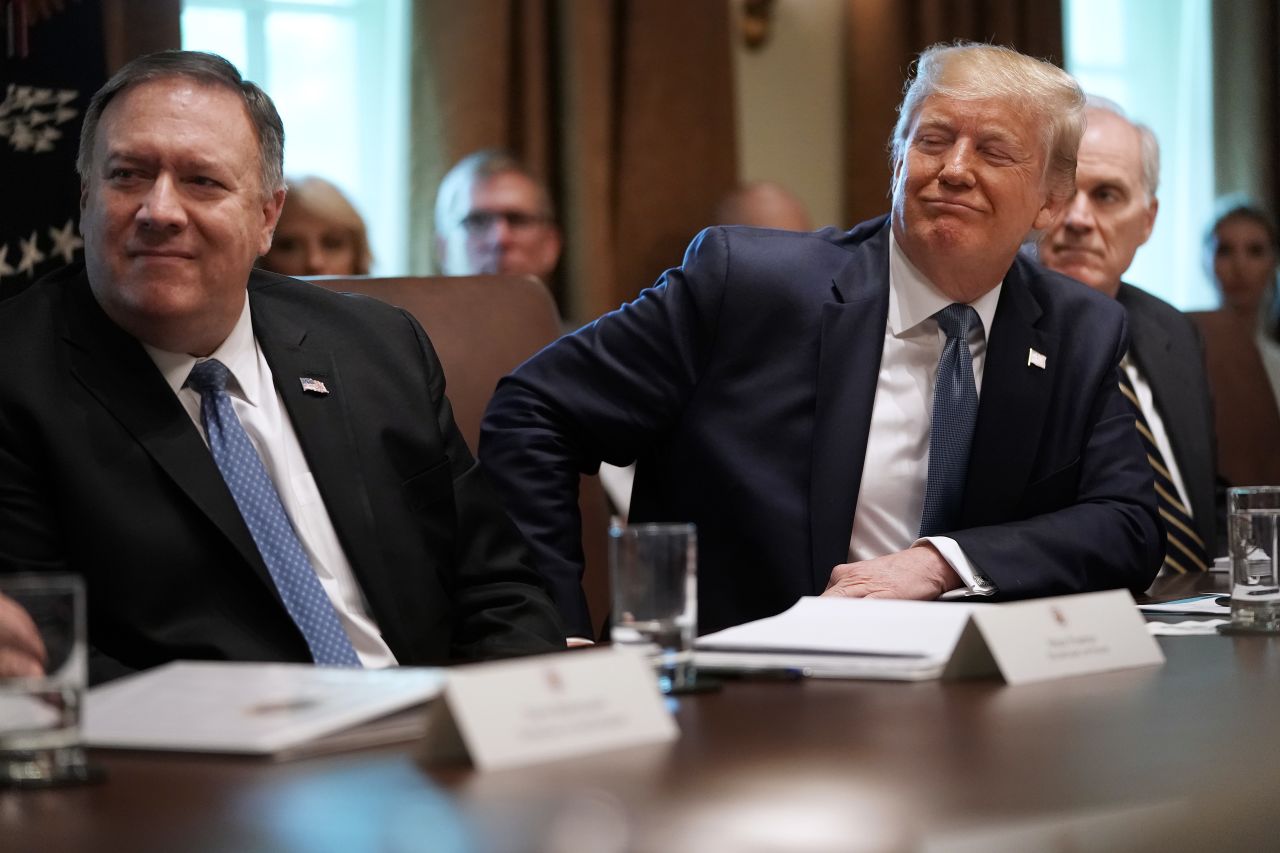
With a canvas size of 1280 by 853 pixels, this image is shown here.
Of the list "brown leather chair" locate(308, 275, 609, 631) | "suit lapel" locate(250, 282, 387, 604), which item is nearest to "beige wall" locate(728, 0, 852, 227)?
"brown leather chair" locate(308, 275, 609, 631)

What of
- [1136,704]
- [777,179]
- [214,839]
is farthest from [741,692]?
[777,179]

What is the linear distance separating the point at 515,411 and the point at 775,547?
0.42 metres

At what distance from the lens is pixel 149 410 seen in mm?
1836

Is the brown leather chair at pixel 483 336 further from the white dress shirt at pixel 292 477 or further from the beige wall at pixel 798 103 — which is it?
the beige wall at pixel 798 103

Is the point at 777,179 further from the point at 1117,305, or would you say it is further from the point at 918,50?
the point at 1117,305

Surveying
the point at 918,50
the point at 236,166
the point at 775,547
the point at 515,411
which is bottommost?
the point at 775,547

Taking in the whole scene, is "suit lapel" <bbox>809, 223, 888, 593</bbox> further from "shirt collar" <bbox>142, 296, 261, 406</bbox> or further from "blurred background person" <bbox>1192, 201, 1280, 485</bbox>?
"blurred background person" <bbox>1192, 201, 1280, 485</bbox>

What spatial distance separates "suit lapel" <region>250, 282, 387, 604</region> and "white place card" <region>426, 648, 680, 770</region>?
0.87 m

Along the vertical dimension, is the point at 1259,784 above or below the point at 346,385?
below

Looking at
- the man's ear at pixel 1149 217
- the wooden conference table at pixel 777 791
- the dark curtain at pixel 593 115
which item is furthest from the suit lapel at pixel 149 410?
the dark curtain at pixel 593 115

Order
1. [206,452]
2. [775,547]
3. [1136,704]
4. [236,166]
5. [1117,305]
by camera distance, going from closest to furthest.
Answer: [1136,704], [206,452], [236,166], [775,547], [1117,305]

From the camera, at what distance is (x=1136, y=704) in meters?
1.28

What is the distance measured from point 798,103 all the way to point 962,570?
3.85 metres

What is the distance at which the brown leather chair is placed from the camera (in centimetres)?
255
